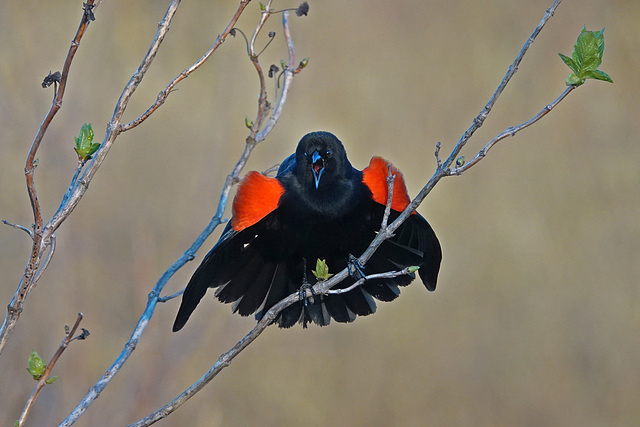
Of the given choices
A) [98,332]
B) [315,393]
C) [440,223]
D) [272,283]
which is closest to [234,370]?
[315,393]

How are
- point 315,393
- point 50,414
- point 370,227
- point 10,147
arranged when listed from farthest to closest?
point 315,393
point 10,147
point 50,414
point 370,227

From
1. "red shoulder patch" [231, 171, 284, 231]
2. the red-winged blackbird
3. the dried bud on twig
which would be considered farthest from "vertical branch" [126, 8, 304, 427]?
the dried bud on twig

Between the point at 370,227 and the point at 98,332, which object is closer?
the point at 370,227

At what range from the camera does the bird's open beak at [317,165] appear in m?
2.34

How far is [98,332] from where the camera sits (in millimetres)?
4316

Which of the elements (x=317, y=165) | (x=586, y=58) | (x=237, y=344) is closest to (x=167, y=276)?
(x=237, y=344)

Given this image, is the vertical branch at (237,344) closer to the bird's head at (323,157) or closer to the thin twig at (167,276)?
the thin twig at (167,276)

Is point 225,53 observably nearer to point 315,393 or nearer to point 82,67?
point 82,67

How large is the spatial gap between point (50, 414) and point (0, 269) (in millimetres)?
929

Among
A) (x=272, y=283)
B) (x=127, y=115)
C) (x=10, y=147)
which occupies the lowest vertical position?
(x=272, y=283)

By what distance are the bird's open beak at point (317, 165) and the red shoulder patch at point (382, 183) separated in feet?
0.64

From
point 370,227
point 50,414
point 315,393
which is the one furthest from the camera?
point 315,393

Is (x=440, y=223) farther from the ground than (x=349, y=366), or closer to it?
farther from the ground

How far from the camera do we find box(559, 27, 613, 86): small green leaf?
1651 mm
